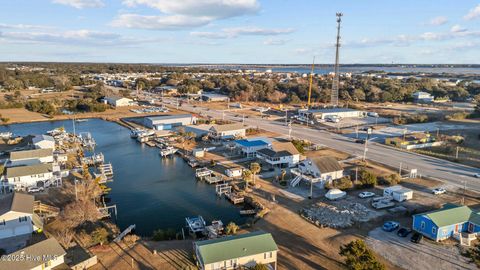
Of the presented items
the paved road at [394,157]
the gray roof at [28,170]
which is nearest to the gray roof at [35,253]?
the gray roof at [28,170]

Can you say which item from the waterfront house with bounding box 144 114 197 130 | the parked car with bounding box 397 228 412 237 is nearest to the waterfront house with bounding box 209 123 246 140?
the waterfront house with bounding box 144 114 197 130

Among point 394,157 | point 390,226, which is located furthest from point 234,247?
point 394,157

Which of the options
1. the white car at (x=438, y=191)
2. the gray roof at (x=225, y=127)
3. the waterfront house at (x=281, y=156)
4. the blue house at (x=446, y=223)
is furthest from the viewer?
the gray roof at (x=225, y=127)

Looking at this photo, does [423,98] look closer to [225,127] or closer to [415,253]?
[225,127]

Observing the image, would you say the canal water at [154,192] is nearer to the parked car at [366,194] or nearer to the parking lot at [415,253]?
the parking lot at [415,253]

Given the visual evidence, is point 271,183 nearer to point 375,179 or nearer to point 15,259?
point 375,179

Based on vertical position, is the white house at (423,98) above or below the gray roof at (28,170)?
above
